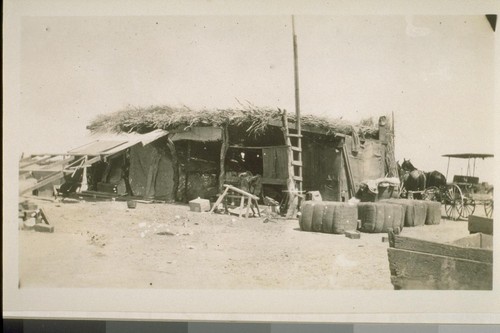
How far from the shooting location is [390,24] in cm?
287

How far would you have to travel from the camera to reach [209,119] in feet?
9.72

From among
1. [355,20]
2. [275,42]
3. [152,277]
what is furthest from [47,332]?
[355,20]

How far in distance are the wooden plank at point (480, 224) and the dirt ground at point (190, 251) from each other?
0.05 meters

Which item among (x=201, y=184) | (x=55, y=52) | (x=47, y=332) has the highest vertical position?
(x=55, y=52)

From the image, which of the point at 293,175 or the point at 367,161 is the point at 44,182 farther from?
the point at 367,161

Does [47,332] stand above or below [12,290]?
below

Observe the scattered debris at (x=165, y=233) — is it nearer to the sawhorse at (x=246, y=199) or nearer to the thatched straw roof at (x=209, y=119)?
the sawhorse at (x=246, y=199)

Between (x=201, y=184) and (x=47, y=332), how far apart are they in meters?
1.21

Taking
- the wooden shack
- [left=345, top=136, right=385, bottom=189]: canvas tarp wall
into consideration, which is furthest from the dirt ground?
[left=345, top=136, right=385, bottom=189]: canvas tarp wall

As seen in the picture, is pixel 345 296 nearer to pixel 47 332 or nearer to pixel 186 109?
pixel 186 109

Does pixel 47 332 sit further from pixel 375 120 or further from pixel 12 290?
pixel 375 120

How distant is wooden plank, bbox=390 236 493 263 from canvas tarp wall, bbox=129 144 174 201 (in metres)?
1.34

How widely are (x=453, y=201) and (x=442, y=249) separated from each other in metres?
0.28

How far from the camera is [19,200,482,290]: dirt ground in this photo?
9.42ft
